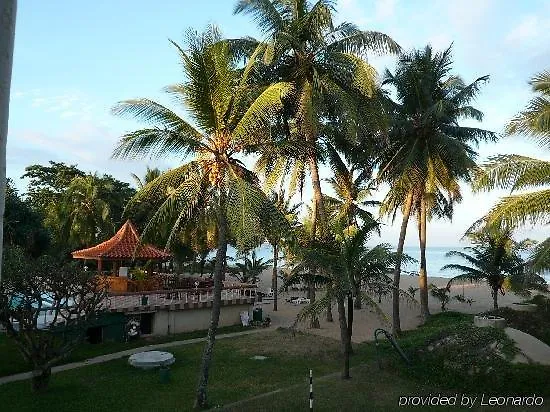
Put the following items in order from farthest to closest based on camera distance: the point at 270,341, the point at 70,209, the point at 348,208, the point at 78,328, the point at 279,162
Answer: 1. the point at 70,209
2. the point at 348,208
3. the point at 270,341
4. the point at 279,162
5. the point at 78,328

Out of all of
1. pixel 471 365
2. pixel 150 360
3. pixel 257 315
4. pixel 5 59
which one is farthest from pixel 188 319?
pixel 5 59

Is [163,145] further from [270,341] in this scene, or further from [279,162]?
[270,341]

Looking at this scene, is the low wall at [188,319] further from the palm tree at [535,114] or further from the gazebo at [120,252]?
the palm tree at [535,114]

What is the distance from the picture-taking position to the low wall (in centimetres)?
2391

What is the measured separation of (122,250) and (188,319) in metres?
5.07

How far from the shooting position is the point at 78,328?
1541cm

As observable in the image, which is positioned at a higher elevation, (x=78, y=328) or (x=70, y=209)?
(x=70, y=209)

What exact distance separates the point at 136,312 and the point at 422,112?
16821 mm

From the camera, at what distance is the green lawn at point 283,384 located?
13055mm

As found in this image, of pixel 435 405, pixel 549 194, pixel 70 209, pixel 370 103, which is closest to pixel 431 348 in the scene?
pixel 435 405

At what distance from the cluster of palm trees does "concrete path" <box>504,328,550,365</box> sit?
389 centimetres

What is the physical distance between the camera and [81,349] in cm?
2011

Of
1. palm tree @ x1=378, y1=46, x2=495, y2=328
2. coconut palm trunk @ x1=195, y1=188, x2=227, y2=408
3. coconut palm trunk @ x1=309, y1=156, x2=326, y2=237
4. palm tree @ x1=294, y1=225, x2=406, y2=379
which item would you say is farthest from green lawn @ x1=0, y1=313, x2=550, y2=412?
palm tree @ x1=378, y1=46, x2=495, y2=328

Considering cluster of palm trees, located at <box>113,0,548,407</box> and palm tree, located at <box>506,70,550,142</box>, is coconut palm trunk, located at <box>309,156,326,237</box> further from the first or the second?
palm tree, located at <box>506,70,550,142</box>
